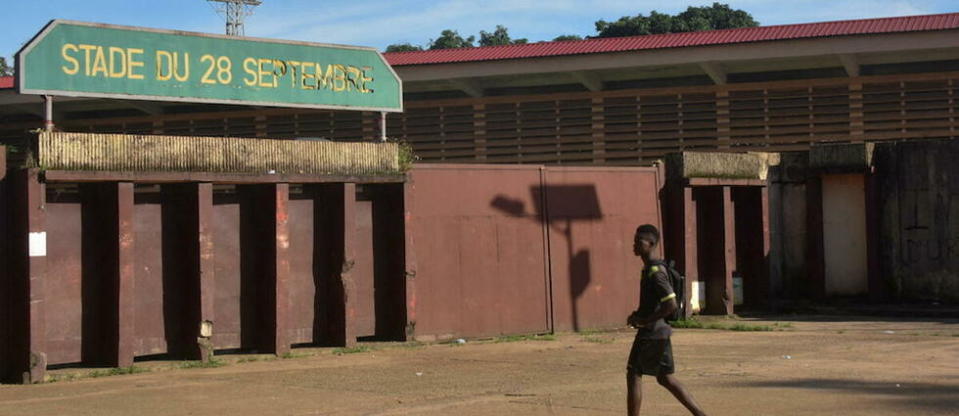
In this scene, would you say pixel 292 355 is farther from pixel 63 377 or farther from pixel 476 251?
pixel 476 251

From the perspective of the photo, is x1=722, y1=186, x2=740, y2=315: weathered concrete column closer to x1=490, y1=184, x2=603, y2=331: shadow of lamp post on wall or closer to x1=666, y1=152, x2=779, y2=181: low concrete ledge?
x1=666, y1=152, x2=779, y2=181: low concrete ledge

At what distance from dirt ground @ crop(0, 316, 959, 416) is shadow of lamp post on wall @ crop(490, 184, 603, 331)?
53.9 inches

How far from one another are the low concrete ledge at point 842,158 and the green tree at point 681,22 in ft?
165

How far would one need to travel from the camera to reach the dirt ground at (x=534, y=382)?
10.0 metres

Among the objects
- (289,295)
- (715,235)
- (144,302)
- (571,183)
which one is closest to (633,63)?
(715,235)

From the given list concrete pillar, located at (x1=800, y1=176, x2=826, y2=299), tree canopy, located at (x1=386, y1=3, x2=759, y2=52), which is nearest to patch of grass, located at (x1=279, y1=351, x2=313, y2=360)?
concrete pillar, located at (x1=800, y1=176, x2=826, y2=299)

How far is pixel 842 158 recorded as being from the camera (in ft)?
67.5

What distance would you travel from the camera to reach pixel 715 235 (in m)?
19.4

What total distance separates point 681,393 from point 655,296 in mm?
745

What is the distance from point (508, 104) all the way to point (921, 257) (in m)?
9.90

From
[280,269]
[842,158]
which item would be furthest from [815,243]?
[280,269]

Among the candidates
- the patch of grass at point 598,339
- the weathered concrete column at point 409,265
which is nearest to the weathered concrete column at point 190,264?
the weathered concrete column at point 409,265

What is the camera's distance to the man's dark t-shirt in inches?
342

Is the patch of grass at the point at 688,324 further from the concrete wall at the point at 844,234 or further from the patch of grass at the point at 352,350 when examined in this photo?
the patch of grass at the point at 352,350
